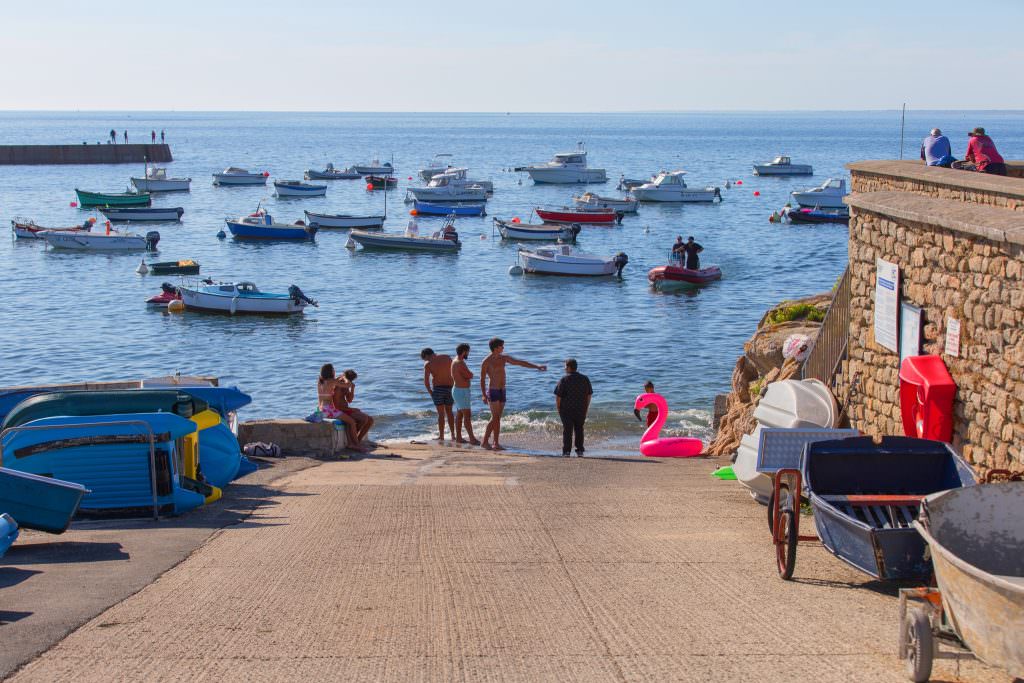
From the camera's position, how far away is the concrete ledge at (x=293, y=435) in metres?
15.8

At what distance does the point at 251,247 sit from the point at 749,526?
175ft

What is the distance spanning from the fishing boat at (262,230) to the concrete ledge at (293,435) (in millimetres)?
46515

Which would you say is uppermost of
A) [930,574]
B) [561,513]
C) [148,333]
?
[930,574]

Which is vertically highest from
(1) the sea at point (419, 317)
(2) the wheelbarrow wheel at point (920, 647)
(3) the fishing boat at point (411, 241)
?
(2) the wheelbarrow wheel at point (920, 647)

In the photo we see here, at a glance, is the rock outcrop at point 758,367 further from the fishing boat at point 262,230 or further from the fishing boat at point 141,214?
the fishing boat at point 141,214

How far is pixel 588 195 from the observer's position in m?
71.8

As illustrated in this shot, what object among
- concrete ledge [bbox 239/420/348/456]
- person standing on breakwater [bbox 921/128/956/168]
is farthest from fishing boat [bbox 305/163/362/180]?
person standing on breakwater [bbox 921/128/956/168]

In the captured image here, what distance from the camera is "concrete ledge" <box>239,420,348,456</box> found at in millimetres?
15750

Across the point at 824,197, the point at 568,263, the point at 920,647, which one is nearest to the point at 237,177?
the point at 824,197

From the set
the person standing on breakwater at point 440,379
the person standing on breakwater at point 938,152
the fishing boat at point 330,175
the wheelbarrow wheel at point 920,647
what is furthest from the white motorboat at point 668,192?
the wheelbarrow wheel at point 920,647

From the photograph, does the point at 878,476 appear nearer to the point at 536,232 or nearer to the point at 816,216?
the point at 536,232

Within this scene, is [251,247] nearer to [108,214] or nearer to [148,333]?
[108,214]

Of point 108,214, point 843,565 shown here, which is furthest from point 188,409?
point 108,214

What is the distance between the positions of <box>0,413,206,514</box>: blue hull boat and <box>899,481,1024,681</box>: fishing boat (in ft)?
23.4
